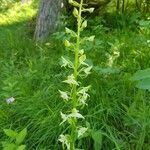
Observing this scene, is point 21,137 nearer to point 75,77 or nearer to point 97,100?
point 75,77

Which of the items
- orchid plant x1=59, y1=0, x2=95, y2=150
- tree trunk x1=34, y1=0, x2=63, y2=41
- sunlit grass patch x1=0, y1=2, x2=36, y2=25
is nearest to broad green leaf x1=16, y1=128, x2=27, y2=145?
orchid plant x1=59, y1=0, x2=95, y2=150

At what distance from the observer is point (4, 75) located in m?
4.95

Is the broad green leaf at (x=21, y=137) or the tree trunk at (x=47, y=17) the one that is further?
the tree trunk at (x=47, y=17)

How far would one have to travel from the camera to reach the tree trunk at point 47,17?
21.5 feet

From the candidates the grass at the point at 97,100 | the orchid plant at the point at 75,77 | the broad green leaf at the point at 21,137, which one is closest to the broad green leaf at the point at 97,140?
the grass at the point at 97,100

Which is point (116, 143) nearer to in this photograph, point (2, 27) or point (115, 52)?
point (115, 52)

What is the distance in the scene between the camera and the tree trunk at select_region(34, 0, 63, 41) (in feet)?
21.5

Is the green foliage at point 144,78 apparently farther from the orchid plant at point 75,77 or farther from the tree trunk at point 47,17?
the tree trunk at point 47,17

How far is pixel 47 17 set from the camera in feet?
21.9

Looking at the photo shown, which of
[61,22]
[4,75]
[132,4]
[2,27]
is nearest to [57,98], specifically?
[4,75]

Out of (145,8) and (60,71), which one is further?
(145,8)

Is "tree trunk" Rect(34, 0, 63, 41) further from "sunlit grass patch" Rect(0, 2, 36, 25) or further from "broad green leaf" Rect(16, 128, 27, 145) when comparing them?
"broad green leaf" Rect(16, 128, 27, 145)

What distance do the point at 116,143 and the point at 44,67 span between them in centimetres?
189

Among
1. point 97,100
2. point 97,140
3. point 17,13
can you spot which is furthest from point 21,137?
point 17,13
